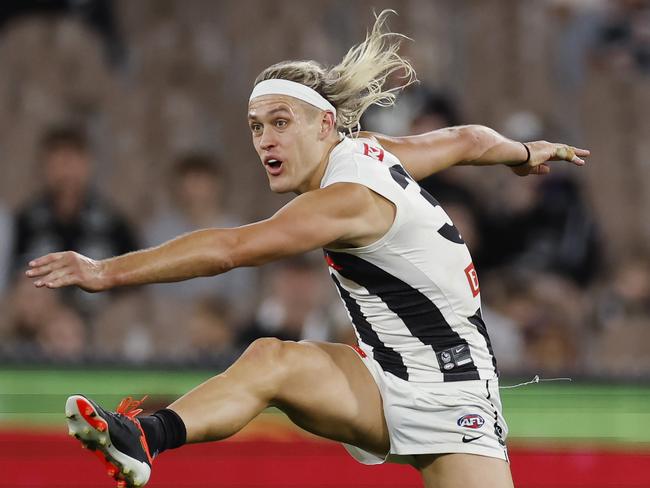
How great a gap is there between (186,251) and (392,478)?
2.65 m

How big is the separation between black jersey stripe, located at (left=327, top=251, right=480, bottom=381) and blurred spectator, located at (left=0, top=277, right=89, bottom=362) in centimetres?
280

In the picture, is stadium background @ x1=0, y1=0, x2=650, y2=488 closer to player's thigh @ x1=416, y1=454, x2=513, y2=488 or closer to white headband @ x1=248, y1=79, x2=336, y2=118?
player's thigh @ x1=416, y1=454, x2=513, y2=488

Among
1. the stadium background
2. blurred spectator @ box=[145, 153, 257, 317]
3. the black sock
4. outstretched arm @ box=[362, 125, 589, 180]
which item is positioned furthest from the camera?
blurred spectator @ box=[145, 153, 257, 317]

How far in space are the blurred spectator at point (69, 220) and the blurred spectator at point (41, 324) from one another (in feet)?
0.66

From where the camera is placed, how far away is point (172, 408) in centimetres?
388

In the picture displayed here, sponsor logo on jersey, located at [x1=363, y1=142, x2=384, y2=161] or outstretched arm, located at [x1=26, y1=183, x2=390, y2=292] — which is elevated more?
sponsor logo on jersey, located at [x1=363, y1=142, x2=384, y2=161]

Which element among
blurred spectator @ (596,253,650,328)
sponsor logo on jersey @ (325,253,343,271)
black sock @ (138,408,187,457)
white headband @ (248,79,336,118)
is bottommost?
black sock @ (138,408,187,457)

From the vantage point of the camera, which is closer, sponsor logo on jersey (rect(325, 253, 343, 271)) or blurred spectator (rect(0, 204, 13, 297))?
sponsor logo on jersey (rect(325, 253, 343, 271))

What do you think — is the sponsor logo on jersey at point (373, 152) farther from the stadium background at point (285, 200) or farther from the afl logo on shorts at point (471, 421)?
the stadium background at point (285, 200)

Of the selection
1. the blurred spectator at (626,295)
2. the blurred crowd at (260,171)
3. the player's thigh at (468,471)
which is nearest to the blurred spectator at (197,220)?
the blurred crowd at (260,171)

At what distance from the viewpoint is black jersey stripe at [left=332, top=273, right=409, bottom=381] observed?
418cm

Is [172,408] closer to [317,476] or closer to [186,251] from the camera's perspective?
[186,251]

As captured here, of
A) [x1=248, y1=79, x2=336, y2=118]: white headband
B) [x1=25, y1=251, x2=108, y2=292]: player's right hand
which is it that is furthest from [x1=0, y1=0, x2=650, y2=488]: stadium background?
[x1=25, y1=251, x2=108, y2=292]: player's right hand

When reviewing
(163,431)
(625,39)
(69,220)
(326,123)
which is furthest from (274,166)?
(625,39)
